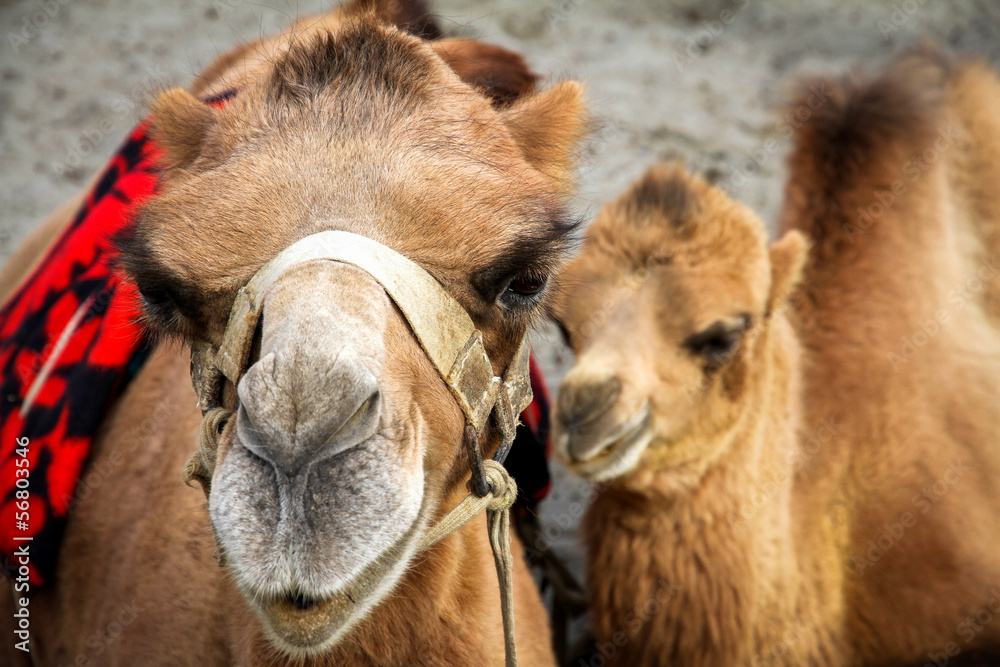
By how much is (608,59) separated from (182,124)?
551 centimetres

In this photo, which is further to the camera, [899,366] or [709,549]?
[899,366]

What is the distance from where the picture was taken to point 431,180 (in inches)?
59.4

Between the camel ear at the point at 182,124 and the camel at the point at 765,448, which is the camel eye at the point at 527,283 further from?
the camel at the point at 765,448

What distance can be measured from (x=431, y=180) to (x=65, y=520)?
5.06 ft

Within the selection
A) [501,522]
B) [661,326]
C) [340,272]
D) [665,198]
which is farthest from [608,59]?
[340,272]

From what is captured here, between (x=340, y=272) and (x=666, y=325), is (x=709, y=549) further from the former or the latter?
(x=340, y=272)

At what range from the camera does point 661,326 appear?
9.36ft

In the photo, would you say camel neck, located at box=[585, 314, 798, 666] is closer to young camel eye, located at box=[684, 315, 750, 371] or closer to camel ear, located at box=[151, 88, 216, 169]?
young camel eye, located at box=[684, 315, 750, 371]

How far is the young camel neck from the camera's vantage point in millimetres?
2803

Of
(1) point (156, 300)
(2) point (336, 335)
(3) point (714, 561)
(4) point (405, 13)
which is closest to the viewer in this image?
(2) point (336, 335)

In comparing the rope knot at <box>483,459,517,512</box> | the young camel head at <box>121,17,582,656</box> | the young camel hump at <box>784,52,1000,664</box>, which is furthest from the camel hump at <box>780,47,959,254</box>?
the rope knot at <box>483,459,517,512</box>

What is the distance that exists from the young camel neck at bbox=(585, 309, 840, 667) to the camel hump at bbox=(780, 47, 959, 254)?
768 mm

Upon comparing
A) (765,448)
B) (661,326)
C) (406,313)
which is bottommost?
(765,448)

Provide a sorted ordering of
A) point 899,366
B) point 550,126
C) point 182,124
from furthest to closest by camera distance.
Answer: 1. point 899,366
2. point 550,126
3. point 182,124
